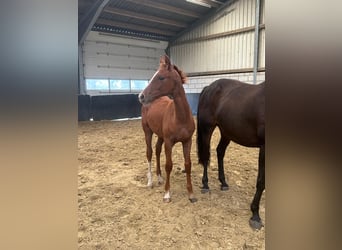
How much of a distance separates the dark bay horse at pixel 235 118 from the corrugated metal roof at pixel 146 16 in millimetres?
5352

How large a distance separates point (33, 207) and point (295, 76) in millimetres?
231

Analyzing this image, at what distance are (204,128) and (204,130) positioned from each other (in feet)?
0.06

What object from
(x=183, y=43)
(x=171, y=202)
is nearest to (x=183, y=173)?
(x=171, y=202)

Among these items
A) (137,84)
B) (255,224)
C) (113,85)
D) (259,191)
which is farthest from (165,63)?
(137,84)

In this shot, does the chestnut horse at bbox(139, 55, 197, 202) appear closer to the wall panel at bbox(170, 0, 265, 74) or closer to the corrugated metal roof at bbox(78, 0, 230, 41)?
the corrugated metal roof at bbox(78, 0, 230, 41)

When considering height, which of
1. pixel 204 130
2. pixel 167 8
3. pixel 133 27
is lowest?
pixel 204 130

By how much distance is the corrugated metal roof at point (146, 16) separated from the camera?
7.18 m

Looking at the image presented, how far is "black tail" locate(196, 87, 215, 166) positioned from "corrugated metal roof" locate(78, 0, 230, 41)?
529 cm

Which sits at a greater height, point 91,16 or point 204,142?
point 91,16

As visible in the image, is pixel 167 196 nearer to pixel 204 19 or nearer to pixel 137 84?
pixel 137 84

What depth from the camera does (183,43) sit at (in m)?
9.70

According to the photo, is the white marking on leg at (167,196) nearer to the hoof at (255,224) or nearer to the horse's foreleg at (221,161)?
the horse's foreleg at (221,161)

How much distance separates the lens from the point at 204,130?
239 cm

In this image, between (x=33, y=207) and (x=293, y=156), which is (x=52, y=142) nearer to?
(x=33, y=207)
